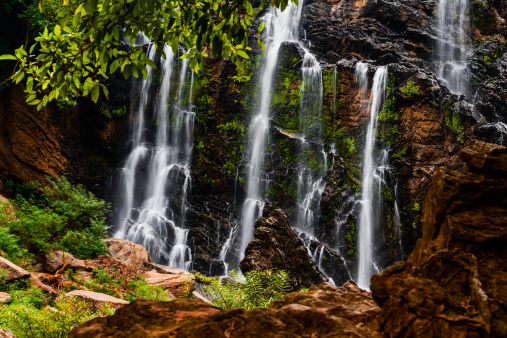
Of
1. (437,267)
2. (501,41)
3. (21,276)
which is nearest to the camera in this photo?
(437,267)

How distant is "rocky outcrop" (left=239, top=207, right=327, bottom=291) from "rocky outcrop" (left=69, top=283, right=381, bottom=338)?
25.0ft

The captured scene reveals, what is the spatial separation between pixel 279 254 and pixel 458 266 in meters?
8.34

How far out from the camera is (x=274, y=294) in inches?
228

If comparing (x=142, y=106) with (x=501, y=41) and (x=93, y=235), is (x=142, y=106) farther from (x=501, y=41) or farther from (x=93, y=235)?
(x=501, y=41)

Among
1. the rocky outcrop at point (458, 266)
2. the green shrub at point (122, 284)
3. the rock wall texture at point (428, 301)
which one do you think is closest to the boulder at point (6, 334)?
the rock wall texture at point (428, 301)

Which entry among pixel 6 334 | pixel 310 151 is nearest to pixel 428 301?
pixel 6 334

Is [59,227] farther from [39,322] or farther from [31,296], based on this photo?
[39,322]

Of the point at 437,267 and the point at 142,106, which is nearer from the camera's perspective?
the point at 437,267

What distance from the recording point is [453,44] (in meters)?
21.5

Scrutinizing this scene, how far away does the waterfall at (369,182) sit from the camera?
1509 centimetres

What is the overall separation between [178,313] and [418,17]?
24.7 metres

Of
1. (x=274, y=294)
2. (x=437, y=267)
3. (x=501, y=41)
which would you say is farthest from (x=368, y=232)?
(x=501, y=41)

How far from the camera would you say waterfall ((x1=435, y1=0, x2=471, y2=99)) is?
810 inches

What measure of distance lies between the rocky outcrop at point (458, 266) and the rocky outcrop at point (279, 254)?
7.45 meters
